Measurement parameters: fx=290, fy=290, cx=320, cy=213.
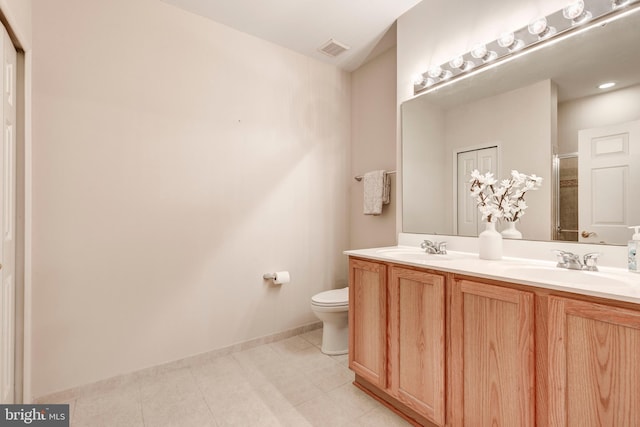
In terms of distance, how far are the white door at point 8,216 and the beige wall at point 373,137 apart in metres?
2.49

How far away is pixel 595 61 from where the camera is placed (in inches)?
54.6

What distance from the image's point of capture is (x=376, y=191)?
2627 mm

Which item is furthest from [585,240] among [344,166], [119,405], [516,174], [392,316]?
[119,405]

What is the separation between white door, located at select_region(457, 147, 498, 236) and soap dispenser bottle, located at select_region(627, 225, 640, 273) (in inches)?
26.5

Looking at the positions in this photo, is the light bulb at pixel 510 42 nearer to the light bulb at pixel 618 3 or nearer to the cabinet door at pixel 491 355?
the light bulb at pixel 618 3

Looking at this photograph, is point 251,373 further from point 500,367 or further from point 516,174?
point 516,174

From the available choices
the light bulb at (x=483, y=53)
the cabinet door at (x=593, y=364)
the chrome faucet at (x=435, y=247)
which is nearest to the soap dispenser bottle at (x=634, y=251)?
the cabinet door at (x=593, y=364)

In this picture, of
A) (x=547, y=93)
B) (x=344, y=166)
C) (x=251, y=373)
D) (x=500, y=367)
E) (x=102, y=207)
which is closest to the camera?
(x=500, y=367)

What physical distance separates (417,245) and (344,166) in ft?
4.15

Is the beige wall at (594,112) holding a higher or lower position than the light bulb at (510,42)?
lower

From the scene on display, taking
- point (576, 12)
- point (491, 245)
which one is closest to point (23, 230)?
point (491, 245)

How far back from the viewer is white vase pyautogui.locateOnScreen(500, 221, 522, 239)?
160 centimetres

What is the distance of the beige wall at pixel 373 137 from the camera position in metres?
2.66

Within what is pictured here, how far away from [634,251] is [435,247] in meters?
0.87
